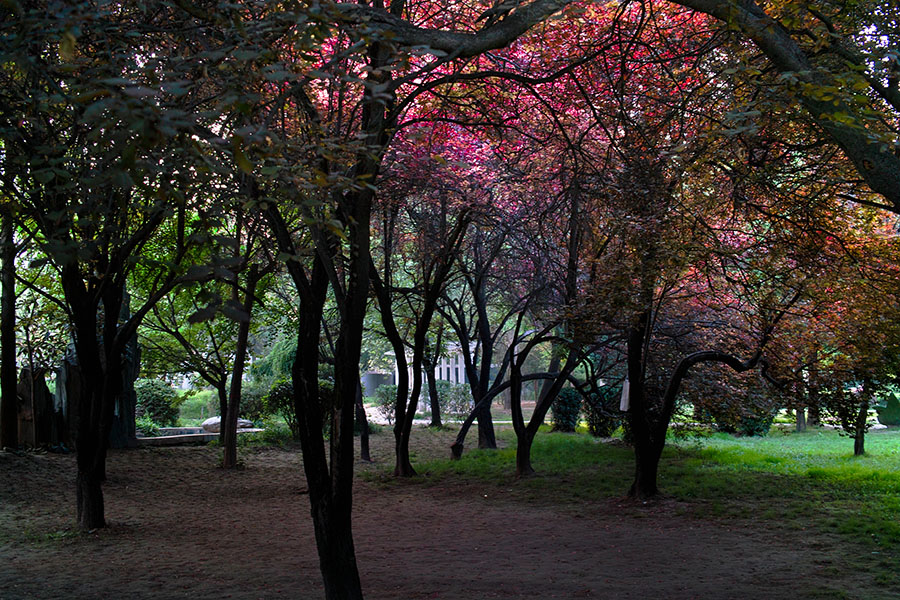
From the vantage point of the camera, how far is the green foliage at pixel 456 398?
85.1ft

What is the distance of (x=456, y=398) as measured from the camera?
2627 centimetres

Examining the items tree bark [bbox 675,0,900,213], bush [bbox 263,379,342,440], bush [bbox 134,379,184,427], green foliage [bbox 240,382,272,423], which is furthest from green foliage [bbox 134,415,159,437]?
tree bark [bbox 675,0,900,213]

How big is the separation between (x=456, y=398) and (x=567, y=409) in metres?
7.01

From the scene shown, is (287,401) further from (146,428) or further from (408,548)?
(408,548)

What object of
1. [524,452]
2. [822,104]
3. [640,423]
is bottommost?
[524,452]

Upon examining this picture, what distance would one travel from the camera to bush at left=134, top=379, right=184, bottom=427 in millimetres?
19825

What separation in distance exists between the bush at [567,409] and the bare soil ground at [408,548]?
8.25 metres

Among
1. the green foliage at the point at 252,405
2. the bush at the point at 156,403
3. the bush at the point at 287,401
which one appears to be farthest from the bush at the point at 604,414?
the bush at the point at 156,403

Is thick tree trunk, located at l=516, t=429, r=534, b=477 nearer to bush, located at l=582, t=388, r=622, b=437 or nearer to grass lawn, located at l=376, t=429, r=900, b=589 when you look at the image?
grass lawn, located at l=376, t=429, r=900, b=589

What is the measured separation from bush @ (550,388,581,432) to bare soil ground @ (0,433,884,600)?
825cm

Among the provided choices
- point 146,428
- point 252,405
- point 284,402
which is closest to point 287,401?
point 284,402

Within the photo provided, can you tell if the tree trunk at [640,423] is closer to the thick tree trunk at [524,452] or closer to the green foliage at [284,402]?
the thick tree trunk at [524,452]

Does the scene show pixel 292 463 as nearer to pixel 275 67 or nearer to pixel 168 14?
pixel 168 14

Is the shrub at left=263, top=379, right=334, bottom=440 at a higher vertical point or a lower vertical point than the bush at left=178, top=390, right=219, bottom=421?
higher
